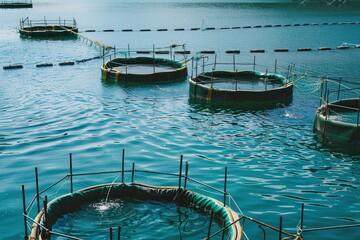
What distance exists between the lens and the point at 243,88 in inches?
1762

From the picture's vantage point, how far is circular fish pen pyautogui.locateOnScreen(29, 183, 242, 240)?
65.3 ft

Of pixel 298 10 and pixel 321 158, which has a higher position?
pixel 298 10

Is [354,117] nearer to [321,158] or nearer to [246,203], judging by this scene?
[321,158]

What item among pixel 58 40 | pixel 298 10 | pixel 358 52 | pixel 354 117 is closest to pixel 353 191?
pixel 354 117

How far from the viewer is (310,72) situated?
2127 inches

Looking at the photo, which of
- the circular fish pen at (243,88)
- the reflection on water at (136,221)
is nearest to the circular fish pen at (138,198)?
the reflection on water at (136,221)

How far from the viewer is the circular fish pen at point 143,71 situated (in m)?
48.0

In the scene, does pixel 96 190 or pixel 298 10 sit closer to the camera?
pixel 96 190

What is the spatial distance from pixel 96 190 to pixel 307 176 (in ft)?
38.7

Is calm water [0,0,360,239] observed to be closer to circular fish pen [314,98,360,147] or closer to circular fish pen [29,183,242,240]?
circular fish pen [314,98,360,147]

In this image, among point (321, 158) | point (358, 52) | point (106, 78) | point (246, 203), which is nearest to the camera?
point (246, 203)

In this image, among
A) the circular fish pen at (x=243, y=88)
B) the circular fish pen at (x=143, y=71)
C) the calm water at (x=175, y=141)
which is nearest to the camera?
the calm water at (x=175, y=141)

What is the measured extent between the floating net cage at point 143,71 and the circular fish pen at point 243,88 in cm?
372

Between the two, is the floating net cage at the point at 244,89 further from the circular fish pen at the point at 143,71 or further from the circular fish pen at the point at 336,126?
the circular fish pen at the point at 336,126
